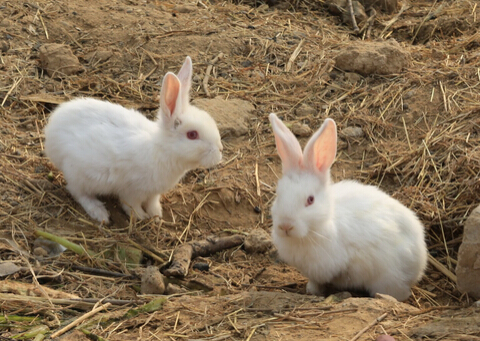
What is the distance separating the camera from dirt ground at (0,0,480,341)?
4137 mm

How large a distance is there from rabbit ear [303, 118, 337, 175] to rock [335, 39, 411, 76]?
2965 millimetres

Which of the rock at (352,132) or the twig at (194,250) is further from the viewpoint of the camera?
the rock at (352,132)

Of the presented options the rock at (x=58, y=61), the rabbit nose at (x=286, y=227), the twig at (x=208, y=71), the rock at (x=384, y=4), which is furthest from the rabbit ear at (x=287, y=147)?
the rock at (x=384, y=4)

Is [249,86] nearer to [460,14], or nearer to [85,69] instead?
[85,69]

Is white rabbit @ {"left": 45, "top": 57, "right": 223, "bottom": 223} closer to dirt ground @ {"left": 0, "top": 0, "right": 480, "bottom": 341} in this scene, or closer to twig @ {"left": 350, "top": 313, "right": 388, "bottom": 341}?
dirt ground @ {"left": 0, "top": 0, "right": 480, "bottom": 341}

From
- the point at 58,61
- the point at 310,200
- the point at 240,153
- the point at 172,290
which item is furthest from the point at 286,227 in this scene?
the point at 58,61

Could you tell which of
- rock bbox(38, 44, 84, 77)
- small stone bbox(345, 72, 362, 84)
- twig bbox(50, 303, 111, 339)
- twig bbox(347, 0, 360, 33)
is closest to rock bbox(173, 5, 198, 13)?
rock bbox(38, 44, 84, 77)

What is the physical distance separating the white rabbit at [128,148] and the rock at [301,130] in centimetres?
137

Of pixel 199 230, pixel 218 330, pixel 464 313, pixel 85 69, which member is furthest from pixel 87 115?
pixel 464 313

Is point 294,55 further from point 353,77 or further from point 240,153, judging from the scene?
point 240,153

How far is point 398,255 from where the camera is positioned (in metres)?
4.94

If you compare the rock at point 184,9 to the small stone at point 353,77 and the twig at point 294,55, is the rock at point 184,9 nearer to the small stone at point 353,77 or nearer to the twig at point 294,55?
the twig at point 294,55

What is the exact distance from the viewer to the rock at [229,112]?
274 inches

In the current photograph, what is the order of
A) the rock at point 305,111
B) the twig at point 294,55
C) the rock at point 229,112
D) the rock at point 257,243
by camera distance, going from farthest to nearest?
the twig at point 294,55, the rock at point 305,111, the rock at point 229,112, the rock at point 257,243
